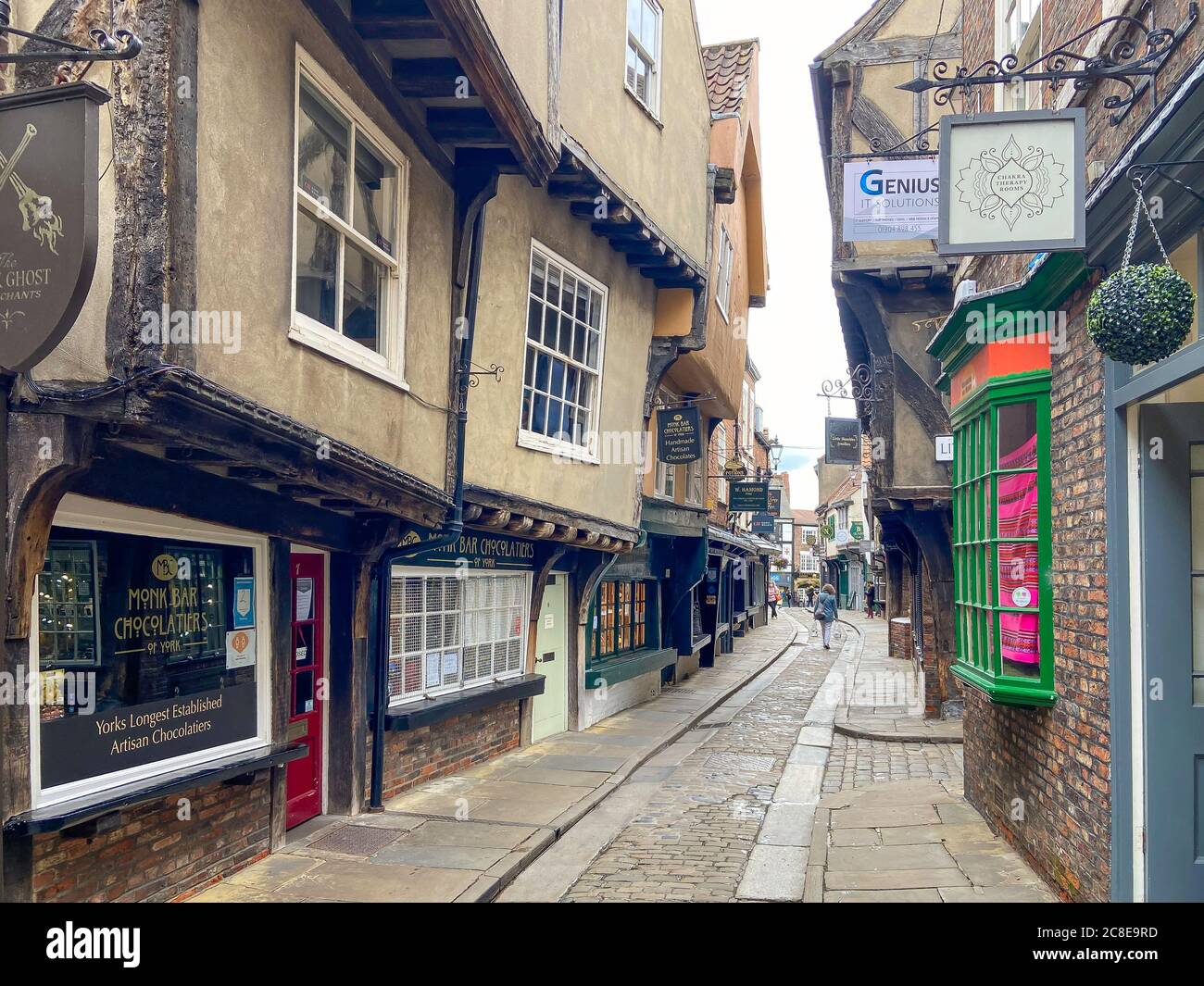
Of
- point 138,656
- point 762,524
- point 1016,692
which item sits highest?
point 762,524

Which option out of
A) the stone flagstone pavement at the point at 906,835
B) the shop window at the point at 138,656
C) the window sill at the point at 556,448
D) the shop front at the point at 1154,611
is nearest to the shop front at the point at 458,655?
the window sill at the point at 556,448

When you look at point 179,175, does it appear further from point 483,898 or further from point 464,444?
point 483,898

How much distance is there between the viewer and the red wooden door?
27.5 ft

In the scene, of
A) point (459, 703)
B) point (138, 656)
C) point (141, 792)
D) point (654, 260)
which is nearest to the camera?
point (141, 792)

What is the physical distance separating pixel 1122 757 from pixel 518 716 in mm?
8082

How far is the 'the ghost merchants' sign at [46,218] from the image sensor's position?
4.23m

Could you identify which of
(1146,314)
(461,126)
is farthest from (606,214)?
(1146,314)

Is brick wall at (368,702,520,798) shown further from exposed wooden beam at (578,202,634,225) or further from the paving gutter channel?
exposed wooden beam at (578,202,634,225)

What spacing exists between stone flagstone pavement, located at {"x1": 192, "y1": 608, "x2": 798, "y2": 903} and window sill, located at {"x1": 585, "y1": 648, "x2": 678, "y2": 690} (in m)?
0.82

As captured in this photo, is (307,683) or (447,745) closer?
(307,683)

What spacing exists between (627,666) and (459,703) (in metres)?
5.82

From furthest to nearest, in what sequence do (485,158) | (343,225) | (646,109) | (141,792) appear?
(646,109)
(485,158)
(343,225)
(141,792)

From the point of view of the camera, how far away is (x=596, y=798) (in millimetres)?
10242

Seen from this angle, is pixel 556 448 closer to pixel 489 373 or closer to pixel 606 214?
pixel 489 373
